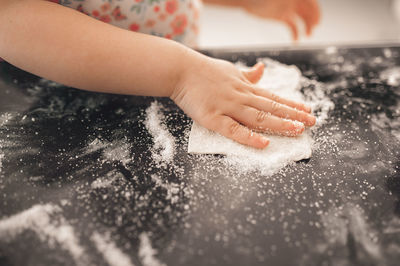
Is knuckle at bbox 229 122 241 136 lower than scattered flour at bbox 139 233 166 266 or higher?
higher

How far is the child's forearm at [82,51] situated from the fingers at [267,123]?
0.14m

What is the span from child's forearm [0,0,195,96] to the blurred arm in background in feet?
1.43

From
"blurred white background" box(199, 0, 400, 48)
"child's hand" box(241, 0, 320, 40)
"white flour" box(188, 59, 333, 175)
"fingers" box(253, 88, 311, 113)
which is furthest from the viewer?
"blurred white background" box(199, 0, 400, 48)

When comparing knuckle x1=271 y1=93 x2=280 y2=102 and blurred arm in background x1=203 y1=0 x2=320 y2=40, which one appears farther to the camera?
blurred arm in background x1=203 y1=0 x2=320 y2=40

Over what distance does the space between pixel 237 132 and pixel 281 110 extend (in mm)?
102

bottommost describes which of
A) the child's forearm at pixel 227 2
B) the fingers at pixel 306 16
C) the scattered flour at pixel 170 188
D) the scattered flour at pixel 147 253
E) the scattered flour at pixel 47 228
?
the scattered flour at pixel 47 228

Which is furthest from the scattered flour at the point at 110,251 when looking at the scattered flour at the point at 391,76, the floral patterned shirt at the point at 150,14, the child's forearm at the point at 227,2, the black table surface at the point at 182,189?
the child's forearm at the point at 227,2

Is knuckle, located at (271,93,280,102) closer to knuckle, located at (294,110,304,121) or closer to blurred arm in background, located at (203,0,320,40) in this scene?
knuckle, located at (294,110,304,121)

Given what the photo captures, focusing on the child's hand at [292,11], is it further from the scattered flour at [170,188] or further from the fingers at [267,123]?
the scattered flour at [170,188]

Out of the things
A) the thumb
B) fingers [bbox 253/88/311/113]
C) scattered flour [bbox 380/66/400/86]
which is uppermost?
scattered flour [bbox 380/66/400/86]

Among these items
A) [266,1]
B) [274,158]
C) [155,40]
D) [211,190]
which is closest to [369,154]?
[274,158]

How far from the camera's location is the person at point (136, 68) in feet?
1.70

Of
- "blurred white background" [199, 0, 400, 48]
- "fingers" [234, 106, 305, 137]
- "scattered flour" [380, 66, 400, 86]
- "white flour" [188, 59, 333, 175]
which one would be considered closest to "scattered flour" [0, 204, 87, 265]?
"white flour" [188, 59, 333, 175]

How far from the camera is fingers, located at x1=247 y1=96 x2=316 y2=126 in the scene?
556mm
